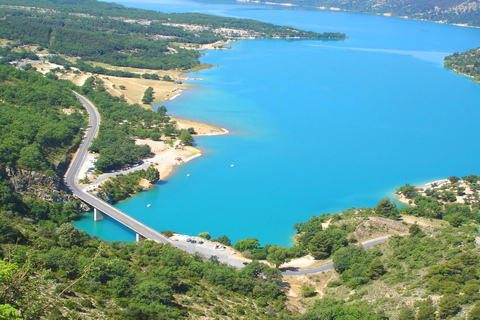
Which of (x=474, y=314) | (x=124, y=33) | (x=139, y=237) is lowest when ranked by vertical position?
(x=139, y=237)

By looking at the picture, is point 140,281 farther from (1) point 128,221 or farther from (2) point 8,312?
(2) point 8,312

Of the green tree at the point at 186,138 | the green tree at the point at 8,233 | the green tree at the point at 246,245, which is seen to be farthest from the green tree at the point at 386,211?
the green tree at the point at 8,233

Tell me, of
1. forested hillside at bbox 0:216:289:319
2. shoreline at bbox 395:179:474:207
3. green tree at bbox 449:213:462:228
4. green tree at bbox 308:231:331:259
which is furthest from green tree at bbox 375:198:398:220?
forested hillside at bbox 0:216:289:319

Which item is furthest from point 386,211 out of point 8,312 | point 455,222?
point 8,312

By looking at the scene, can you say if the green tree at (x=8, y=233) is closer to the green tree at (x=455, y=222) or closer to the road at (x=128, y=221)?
the road at (x=128, y=221)

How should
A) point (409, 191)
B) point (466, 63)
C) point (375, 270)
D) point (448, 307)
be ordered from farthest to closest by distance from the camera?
point (466, 63), point (409, 191), point (375, 270), point (448, 307)

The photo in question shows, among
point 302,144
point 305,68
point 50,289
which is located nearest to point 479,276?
point 50,289
